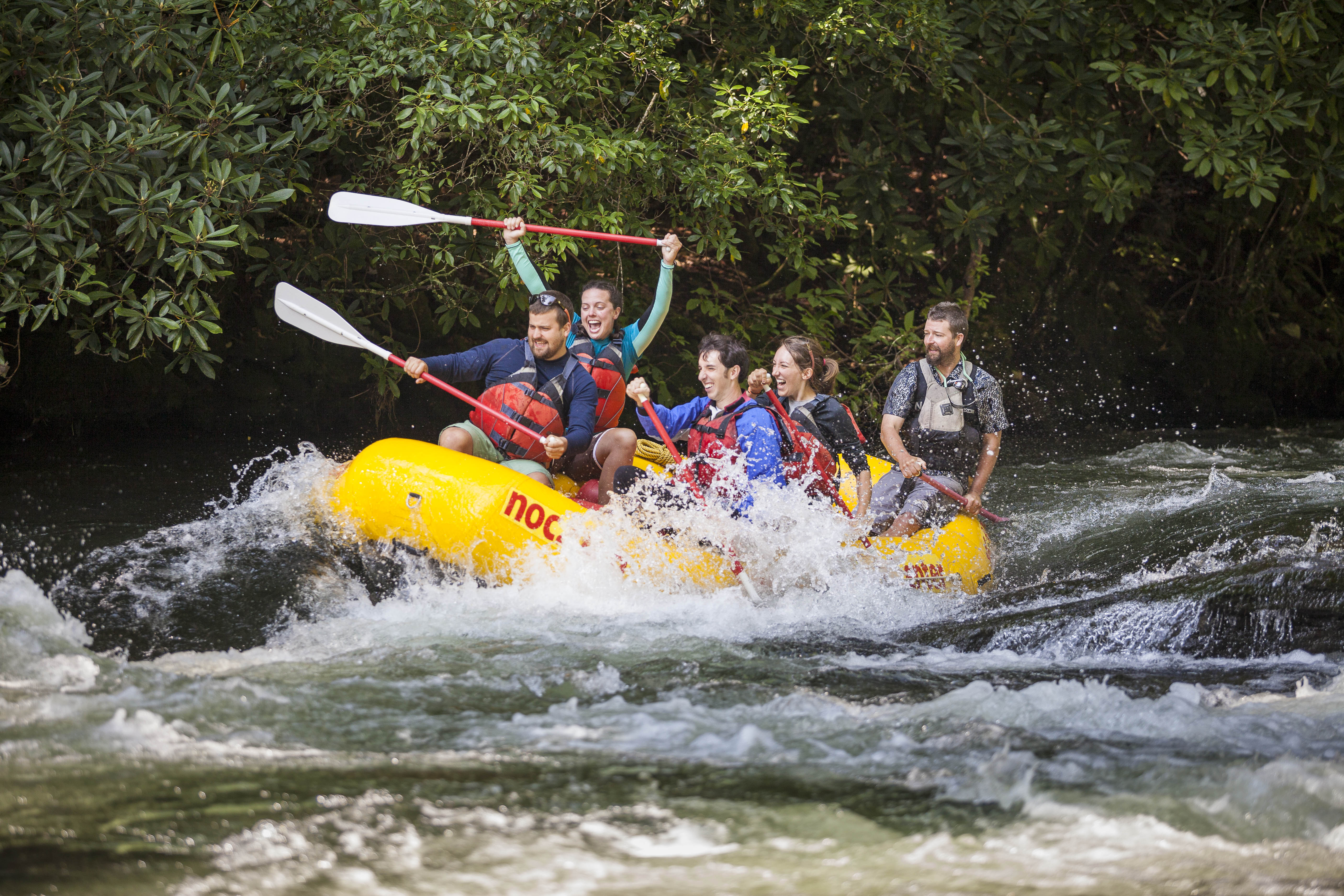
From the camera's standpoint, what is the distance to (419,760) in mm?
2500

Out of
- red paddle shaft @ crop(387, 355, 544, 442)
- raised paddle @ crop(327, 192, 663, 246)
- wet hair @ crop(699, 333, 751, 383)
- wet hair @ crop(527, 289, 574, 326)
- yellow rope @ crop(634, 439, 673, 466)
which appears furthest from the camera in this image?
raised paddle @ crop(327, 192, 663, 246)

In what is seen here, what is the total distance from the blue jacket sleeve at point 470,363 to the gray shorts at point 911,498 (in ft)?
5.40

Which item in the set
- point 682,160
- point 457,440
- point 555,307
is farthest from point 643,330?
point 682,160

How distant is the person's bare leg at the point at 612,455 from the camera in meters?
4.40

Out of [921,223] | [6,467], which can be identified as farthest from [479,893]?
[921,223]

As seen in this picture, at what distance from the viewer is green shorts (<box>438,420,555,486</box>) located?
14.5 ft

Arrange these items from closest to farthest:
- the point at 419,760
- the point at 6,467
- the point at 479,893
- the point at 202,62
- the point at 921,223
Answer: the point at 479,893 < the point at 419,760 < the point at 202,62 < the point at 6,467 < the point at 921,223

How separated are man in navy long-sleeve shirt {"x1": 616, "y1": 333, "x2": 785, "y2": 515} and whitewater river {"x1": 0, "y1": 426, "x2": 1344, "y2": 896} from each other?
0.81 ft

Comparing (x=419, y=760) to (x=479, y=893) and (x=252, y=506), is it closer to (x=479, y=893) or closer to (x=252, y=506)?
(x=479, y=893)

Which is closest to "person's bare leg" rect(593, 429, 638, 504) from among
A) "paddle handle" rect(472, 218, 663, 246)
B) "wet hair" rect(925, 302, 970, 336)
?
"paddle handle" rect(472, 218, 663, 246)

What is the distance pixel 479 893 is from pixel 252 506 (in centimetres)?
301

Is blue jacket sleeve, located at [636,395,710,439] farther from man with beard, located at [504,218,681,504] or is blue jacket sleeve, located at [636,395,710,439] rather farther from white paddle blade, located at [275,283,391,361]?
white paddle blade, located at [275,283,391,361]

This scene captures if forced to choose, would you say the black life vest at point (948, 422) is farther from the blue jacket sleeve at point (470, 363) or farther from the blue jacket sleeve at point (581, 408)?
the blue jacket sleeve at point (470, 363)

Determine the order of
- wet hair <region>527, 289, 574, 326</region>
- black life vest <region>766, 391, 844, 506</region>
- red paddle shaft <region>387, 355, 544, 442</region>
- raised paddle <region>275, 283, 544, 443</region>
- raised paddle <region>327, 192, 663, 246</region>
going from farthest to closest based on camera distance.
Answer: raised paddle <region>327, 192, 663, 246</region>
raised paddle <region>275, 283, 544, 443</region>
wet hair <region>527, 289, 574, 326</region>
red paddle shaft <region>387, 355, 544, 442</region>
black life vest <region>766, 391, 844, 506</region>
